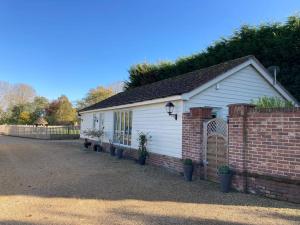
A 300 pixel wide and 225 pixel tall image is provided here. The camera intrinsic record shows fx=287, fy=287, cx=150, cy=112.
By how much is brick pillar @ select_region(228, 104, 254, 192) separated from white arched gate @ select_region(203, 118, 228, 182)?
13.9 inches

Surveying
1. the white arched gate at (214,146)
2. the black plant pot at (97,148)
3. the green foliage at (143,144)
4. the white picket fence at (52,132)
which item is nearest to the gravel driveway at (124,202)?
the white arched gate at (214,146)

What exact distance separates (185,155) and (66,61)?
2336 cm

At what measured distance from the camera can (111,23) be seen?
1902 cm

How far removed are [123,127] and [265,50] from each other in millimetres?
8462

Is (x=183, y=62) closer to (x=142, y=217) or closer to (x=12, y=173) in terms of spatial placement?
(x=12, y=173)

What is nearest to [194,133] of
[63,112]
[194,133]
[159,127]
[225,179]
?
[194,133]

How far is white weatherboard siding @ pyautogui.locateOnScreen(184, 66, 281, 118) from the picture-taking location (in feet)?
35.0

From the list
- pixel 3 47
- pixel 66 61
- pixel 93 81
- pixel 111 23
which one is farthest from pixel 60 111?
pixel 111 23

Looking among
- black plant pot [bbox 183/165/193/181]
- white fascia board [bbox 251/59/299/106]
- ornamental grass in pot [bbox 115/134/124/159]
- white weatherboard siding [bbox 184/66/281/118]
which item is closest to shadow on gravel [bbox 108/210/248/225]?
black plant pot [bbox 183/165/193/181]

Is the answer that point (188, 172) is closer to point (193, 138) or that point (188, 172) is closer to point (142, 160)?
point (193, 138)

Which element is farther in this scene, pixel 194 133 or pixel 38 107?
pixel 38 107

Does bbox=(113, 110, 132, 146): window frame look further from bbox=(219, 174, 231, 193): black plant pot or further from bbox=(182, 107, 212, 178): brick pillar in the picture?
bbox=(219, 174, 231, 193): black plant pot

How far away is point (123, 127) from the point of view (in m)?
15.3

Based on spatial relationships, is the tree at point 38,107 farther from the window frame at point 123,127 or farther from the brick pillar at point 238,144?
the brick pillar at point 238,144
